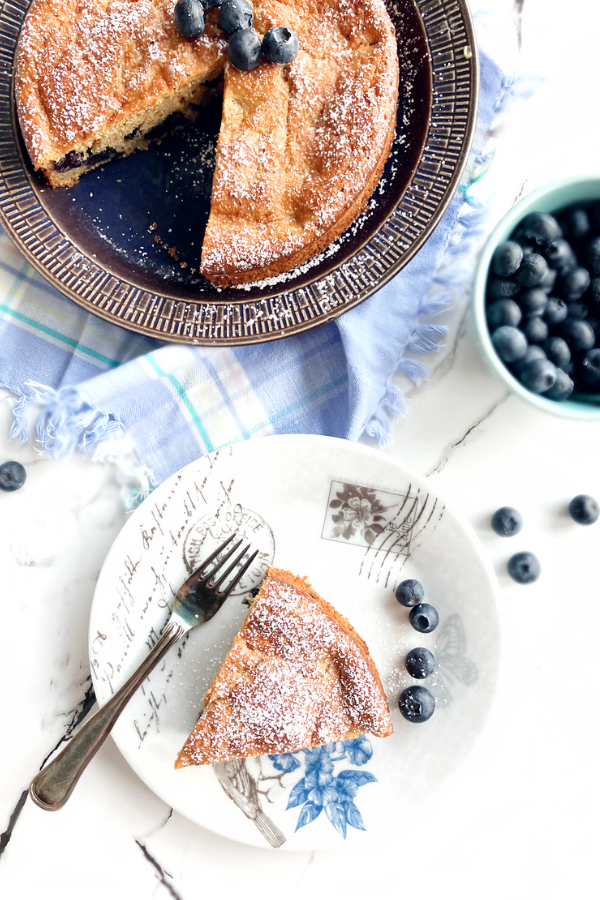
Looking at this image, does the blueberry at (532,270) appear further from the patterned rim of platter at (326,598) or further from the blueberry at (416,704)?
the blueberry at (416,704)

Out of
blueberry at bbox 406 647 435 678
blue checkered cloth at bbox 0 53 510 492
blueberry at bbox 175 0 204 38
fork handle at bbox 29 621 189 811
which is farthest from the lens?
blue checkered cloth at bbox 0 53 510 492

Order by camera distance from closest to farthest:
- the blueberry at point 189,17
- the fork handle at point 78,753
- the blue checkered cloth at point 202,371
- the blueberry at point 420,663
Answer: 1. the blueberry at point 189,17
2. the fork handle at point 78,753
3. the blueberry at point 420,663
4. the blue checkered cloth at point 202,371

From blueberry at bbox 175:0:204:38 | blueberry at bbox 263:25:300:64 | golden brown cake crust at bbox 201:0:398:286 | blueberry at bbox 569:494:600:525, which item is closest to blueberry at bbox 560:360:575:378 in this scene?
blueberry at bbox 569:494:600:525

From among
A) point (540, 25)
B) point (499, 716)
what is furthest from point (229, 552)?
point (540, 25)

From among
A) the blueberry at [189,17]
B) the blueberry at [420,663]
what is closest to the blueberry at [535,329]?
the blueberry at [420,663]

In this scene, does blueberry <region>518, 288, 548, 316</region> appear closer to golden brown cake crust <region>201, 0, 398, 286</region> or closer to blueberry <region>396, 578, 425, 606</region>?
golden brown cake crust <region>201, 0, 398, 286</region>
